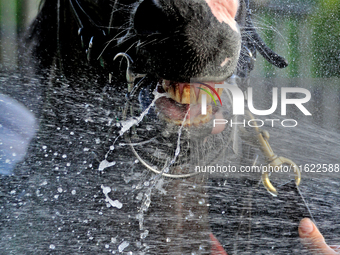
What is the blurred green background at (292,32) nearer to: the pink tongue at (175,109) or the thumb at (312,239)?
the pink tongue at (175,109)

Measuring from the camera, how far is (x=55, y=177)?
3.16ft

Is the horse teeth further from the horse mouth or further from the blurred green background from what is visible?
the blurred green background

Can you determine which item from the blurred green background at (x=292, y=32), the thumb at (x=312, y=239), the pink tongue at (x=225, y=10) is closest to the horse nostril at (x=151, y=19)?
the pink tongue at (x=225, y=10)

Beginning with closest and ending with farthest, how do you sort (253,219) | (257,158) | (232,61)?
(232,61) → (257,158) → (253,219)

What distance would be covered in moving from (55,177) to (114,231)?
30cm

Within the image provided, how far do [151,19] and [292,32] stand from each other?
70cm

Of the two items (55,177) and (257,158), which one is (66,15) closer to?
(55,177)

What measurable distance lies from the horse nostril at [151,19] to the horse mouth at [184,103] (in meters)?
0.21

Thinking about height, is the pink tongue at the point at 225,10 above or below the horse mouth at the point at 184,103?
above

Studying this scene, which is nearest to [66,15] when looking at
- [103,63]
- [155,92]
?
[103,63]

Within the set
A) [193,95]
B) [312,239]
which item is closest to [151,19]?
[193,95]

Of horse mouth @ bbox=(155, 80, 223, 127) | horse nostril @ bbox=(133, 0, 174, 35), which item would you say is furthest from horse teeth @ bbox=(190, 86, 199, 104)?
horse nostril @ bbox=(133, 0, 174, 35)

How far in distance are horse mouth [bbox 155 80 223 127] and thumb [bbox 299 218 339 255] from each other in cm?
47

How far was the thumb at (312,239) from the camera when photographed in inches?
30.6
